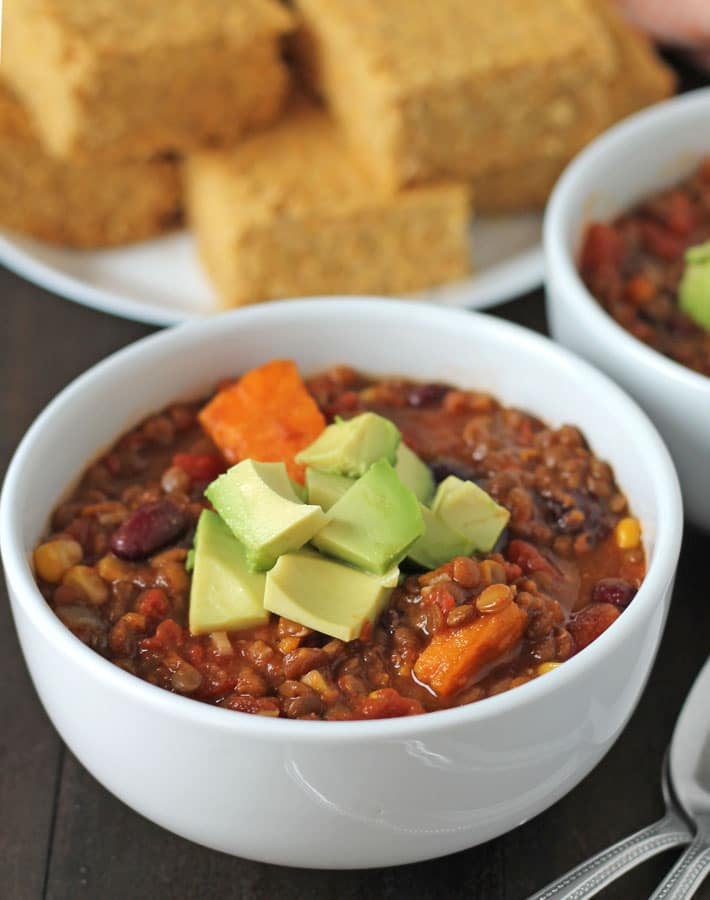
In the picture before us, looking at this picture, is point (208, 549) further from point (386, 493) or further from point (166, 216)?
point (166, 216)

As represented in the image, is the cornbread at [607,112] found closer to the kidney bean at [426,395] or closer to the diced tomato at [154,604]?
the kidney bean at [426,395]

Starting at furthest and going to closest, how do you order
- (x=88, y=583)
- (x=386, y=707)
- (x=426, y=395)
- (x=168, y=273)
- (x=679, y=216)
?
1. (x=168, y=273)
2. (x=679, y=216)
3. (x=426, y=395)
4. (x=88, y=583)
5. (x=386, y=707)

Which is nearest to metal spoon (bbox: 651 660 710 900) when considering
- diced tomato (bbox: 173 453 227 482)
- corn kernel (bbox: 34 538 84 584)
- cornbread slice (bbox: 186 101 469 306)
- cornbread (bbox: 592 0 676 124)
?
diced tomato (bbox: 173 453 227 482)

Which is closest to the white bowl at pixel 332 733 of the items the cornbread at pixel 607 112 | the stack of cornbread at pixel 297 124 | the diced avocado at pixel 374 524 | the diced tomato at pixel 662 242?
the diced avocado at pixel 374 524

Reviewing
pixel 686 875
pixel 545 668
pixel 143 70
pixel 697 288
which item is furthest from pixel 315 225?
pixel 686 875

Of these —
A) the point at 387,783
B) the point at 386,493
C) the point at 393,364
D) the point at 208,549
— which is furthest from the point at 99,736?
the point at 393,364

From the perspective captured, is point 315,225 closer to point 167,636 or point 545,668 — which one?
point 167,636
